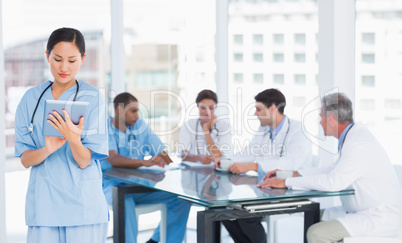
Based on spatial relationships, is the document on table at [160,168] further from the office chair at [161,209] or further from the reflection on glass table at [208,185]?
the office chair at [161,209]

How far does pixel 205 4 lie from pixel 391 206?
294 cm

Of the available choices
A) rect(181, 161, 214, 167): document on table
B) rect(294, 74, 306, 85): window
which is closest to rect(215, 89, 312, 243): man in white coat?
rect(181, 161, 214, 167): document on table

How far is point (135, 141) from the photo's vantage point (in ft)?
12.7

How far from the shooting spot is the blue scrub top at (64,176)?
1.96 m

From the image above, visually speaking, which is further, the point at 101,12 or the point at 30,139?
the point at 101,12

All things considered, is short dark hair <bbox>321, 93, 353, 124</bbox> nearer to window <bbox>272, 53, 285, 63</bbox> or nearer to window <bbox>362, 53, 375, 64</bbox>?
window <bbox>362, 53, 375, 64</bbox>

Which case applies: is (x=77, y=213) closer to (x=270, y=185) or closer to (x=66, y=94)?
(x=66, y=94)

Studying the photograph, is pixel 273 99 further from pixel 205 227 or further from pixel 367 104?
pixel 205 227

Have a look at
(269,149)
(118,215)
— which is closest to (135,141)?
(118,215)

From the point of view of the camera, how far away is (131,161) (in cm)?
357

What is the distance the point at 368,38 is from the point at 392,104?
521 mm

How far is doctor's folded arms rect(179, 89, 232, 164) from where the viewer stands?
4074 millimetres

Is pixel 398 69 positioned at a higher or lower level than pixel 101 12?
lower

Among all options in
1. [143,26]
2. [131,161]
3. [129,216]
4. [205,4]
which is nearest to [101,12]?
[143,26]
